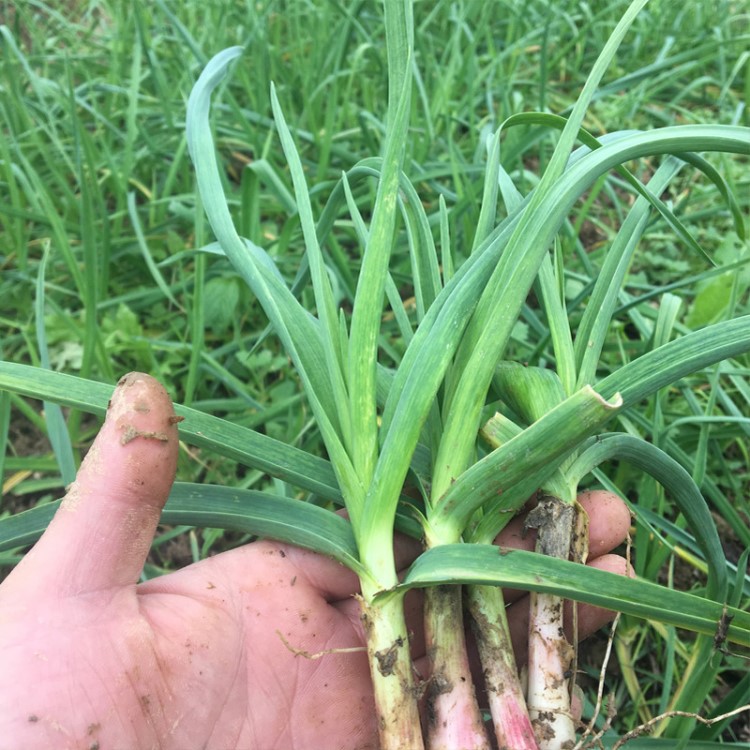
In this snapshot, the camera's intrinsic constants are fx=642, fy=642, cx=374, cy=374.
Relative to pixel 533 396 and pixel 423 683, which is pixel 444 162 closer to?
pixel 533 396

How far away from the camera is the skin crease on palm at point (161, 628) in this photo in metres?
0.84

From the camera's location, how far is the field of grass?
1405 mm

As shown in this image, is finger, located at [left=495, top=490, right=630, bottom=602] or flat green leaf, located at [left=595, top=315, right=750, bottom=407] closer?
flat green leaf, located at [left=595, top=315, right=750, bottom=407]

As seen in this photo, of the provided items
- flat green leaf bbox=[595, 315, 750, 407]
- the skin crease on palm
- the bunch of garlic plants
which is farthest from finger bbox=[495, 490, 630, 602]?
flat green leaf bbox=[595, 315, 750, 407]

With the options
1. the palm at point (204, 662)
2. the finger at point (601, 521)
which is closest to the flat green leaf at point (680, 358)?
the finger at point (601, 521)

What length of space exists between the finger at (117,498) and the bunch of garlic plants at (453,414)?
230mm

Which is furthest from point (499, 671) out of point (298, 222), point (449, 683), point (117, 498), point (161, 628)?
point (298, 222)

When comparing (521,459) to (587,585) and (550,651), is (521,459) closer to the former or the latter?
(587,585)

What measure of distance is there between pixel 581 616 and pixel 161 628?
0.72 meters

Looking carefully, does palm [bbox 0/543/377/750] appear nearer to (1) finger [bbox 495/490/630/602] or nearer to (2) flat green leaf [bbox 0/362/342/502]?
(2) flat green leaf [bbox 0/362/342/502]

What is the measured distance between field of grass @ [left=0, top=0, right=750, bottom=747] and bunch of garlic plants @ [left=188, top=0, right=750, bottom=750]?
0.23 m

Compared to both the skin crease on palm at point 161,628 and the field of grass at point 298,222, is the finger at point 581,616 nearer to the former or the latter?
the skin crease on palm at point 161,628

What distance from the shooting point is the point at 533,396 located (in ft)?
3.31

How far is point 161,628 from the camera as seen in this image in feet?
3.14
